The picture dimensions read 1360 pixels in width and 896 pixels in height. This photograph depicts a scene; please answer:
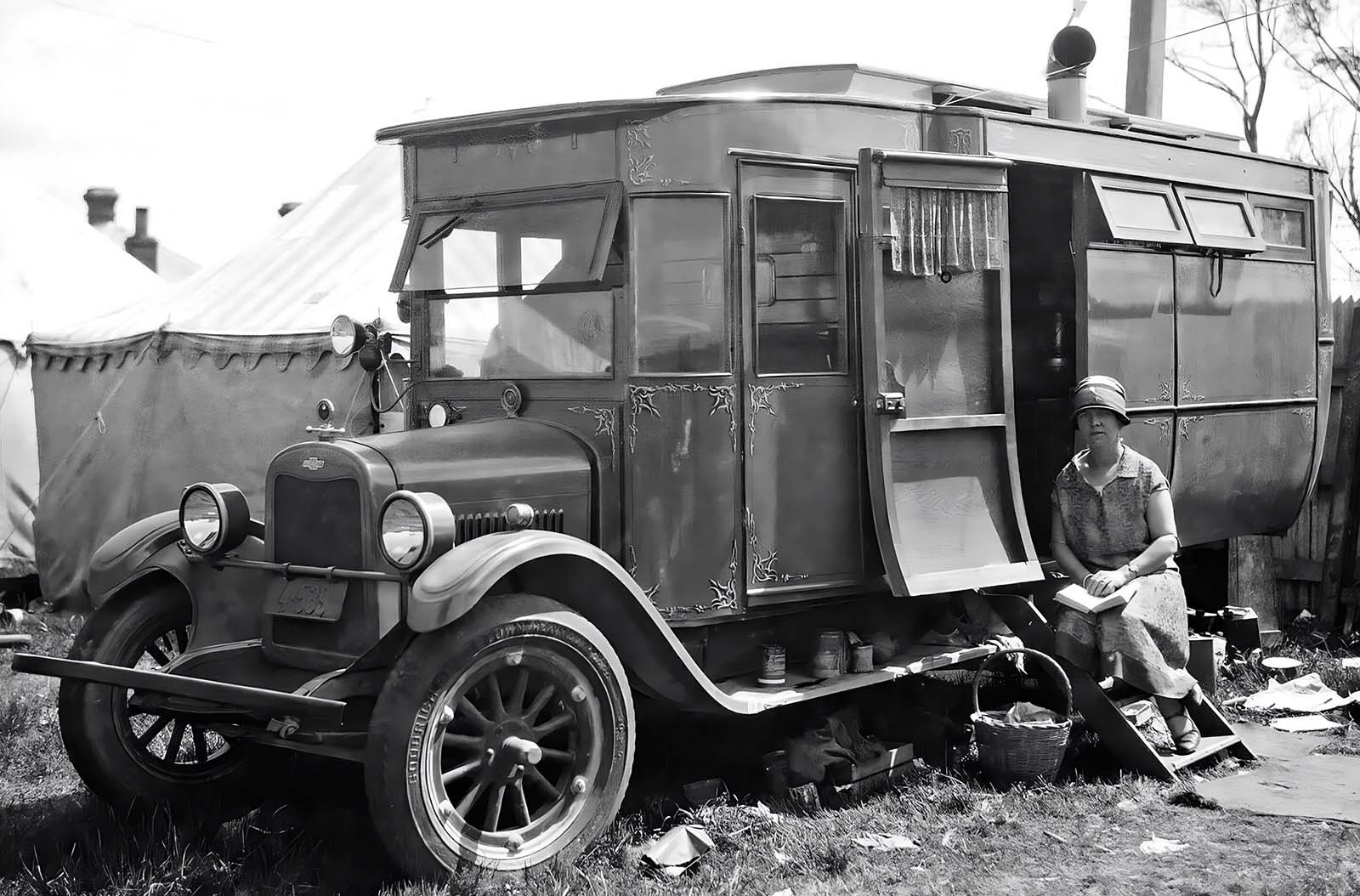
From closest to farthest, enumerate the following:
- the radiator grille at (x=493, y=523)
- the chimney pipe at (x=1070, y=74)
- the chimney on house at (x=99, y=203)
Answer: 1. the radiator grille at (x=493, y=523)
2. the chimney pipe at (x=1070, y=74)
3. the chimney on house at (x=99, y=203)

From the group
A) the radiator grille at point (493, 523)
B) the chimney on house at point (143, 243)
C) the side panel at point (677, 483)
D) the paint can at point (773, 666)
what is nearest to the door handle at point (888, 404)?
the side panel at point (677, 483)

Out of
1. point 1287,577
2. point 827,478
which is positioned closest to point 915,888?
point 827,478

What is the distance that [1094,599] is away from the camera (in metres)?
5.85

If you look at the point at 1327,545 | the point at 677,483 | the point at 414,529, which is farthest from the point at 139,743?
the point at 1327,545

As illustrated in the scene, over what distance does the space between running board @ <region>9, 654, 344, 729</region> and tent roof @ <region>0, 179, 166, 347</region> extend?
22.0 ft

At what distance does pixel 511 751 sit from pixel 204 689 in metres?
1.00

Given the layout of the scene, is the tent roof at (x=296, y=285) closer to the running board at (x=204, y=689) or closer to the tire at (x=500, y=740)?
the running board at (x=204, y=689)

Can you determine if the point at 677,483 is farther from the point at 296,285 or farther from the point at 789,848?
the point at 296,285

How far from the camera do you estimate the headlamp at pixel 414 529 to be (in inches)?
182

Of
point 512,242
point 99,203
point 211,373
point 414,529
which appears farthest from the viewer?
point 99,203

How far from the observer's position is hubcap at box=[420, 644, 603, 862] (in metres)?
4.45

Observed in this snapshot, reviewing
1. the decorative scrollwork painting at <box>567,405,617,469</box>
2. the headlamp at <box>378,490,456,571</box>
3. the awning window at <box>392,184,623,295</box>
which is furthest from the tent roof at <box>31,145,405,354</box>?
the headlamp at <box>378,490,456,571</box>

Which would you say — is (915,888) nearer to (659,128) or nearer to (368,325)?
(659,128)

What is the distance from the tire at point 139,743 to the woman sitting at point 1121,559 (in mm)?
3500
